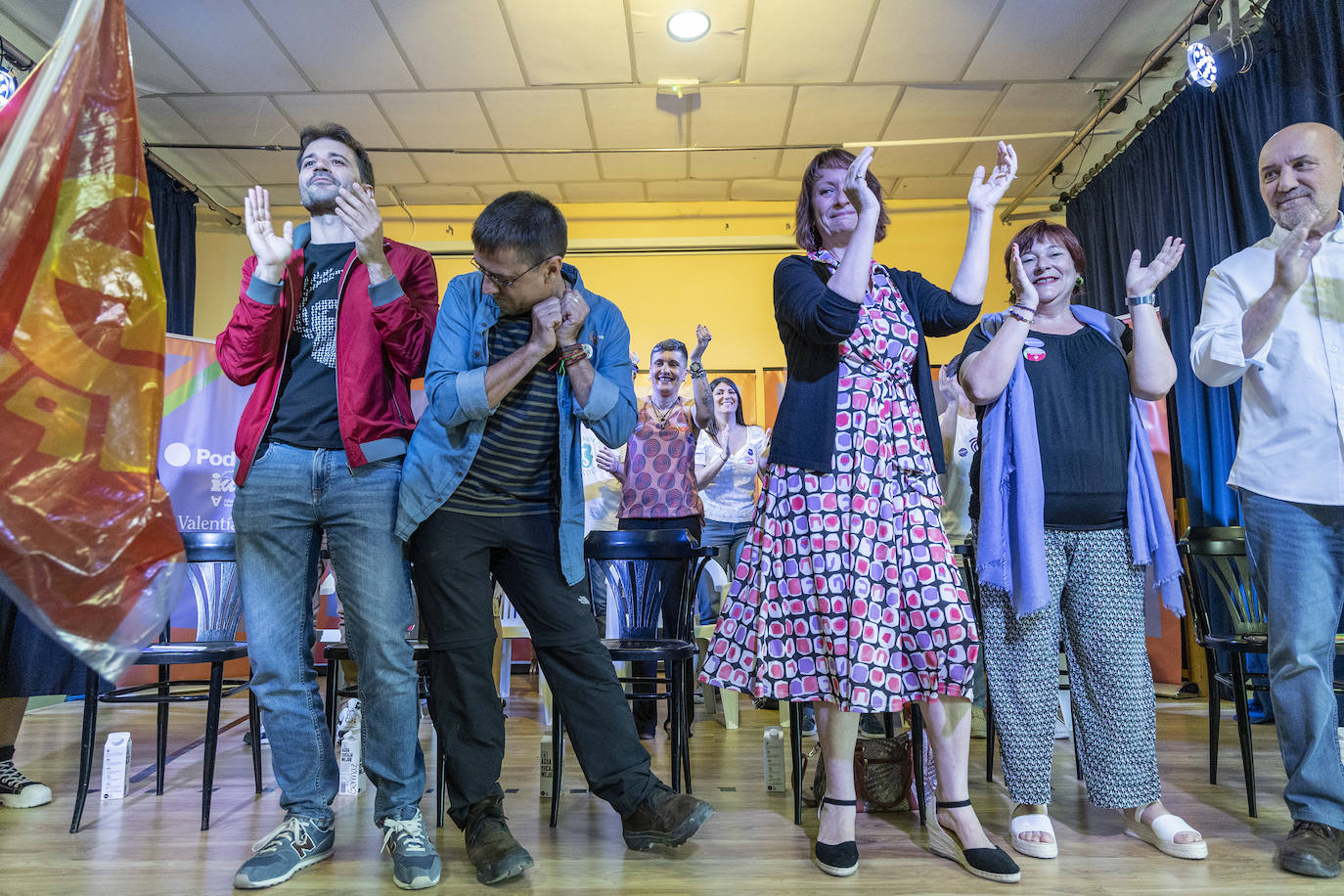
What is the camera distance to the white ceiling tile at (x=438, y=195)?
7395 mm

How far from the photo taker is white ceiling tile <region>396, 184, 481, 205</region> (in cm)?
739

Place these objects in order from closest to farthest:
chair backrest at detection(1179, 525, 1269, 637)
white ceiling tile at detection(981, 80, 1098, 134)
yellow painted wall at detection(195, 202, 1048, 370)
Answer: chair backrest at detection(1179, 525, 1269, 637) < white ceiling tile at detection(981, 80, 1098, 134) < yellow painted wall at detection(195, 202, 1048, 370)

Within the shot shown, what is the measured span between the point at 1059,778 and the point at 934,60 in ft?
14.3

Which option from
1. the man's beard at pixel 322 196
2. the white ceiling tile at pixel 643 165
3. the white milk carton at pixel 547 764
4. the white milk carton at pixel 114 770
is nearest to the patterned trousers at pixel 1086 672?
the white milk carton at pixel 547 764

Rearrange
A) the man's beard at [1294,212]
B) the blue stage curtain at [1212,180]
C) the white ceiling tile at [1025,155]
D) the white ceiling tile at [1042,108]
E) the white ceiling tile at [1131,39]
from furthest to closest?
the white ceiling tile at [1025,155]
the white ceiling tile at [1042,108]
the white ceiling tile at [1131,39]
the blue stage curtain at [1212,180]
the man's beard at [1294,212]

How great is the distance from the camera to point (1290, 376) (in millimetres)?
2156

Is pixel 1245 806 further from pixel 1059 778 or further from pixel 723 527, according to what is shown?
pixel 723 527

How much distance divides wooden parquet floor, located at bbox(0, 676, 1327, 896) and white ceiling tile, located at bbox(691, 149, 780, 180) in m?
4.89

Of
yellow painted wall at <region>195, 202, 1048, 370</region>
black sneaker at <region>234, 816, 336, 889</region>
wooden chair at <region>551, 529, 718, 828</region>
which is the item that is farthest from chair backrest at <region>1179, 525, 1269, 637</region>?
yellow painted wall at <region>195, 202, 1048, 370</region>

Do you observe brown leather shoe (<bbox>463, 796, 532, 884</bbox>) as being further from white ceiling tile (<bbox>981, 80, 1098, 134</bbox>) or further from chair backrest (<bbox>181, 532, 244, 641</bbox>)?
white ceiling tile (<bbox>981, 80, 1098, 134</bbox>)

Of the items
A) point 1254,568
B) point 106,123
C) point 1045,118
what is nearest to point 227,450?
point 106,123

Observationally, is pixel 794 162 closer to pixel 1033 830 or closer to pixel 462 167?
pixel 462 167

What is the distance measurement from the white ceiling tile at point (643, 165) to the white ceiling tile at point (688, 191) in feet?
0.46

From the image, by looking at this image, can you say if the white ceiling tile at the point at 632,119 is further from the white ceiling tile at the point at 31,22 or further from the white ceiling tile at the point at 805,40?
the white ceiling tile at the point at 31,22
